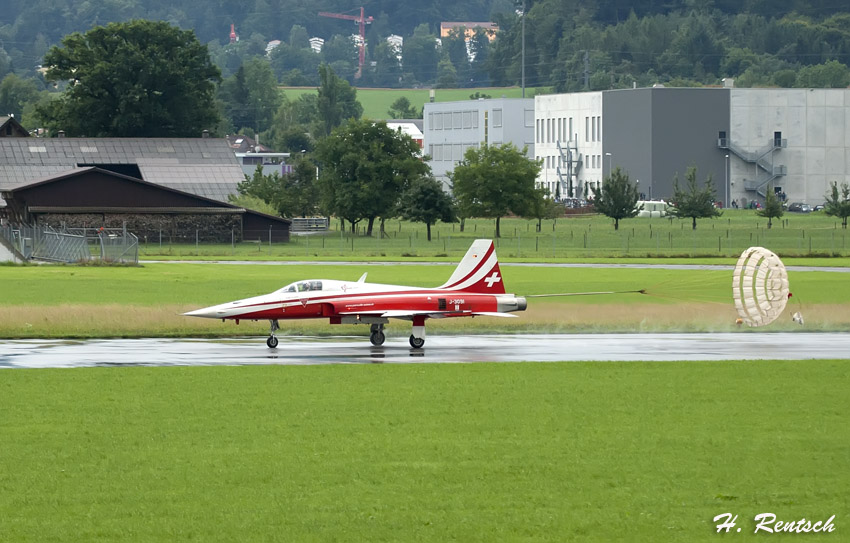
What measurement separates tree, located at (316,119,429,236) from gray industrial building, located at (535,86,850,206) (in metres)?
44.3

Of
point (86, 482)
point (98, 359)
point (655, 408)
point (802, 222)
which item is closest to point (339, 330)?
Result: point (98, 359)

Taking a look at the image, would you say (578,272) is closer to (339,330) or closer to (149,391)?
(339,330)

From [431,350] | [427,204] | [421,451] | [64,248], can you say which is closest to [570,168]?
[427,204]

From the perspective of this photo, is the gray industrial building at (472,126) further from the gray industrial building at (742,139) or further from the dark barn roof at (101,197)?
the dark barn roof at (101,197)

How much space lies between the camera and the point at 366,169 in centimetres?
11794

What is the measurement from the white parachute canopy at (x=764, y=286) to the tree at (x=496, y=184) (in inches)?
2635

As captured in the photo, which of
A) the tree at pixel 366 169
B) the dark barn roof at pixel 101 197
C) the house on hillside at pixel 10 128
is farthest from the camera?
Result: the house on hillside at pixel 10 128

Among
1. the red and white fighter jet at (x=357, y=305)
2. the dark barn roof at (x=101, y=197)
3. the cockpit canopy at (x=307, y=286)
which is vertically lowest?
the red and white fighter jet at (x=357, y=305)

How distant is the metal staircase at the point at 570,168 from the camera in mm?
171500

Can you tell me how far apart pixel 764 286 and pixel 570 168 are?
13448cm

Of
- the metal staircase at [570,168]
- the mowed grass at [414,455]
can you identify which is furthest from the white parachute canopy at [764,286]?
the metal staircase at [570,168]

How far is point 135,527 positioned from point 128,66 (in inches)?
4768

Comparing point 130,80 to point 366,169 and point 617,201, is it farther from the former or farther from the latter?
point 617,201

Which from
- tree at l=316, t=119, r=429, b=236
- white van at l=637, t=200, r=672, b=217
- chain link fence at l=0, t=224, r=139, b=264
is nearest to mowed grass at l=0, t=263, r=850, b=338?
chain link fence at l=0, t=224, r=139, b=264
